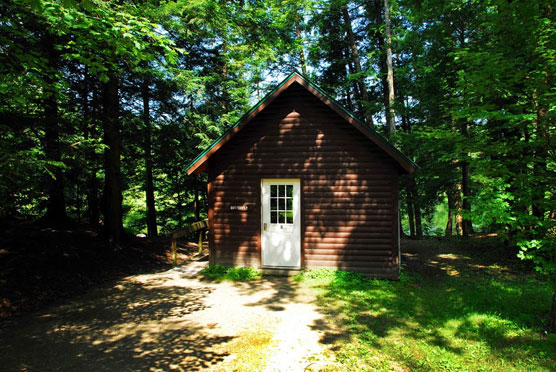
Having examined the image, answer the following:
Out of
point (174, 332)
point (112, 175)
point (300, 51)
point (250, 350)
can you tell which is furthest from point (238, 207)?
point (300, 51)

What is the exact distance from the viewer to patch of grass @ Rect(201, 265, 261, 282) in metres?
8.48

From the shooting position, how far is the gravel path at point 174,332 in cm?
429

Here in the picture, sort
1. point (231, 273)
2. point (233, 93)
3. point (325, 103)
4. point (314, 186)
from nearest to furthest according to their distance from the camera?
point (325, 103), point (314, 186), point (231, 273), point (233, 93)

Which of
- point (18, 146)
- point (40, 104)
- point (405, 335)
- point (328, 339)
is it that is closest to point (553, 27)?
point (405, 335)

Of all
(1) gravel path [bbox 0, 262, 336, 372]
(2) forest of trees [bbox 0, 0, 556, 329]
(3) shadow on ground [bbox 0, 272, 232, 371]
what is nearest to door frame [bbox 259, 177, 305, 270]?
(1) gravel path [bbox 0, 262, 336, 372]

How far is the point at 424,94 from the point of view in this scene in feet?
39.8

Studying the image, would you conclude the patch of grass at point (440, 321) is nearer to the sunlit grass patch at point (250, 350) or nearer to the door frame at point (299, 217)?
the door frame at point (299, 217)

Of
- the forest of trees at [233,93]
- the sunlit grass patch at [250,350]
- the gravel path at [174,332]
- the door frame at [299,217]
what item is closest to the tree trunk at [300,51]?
the forest of trees at [233,93]

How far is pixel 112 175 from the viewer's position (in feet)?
33.7

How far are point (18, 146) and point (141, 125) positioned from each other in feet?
14.7

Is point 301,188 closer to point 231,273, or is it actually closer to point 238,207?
point 238,207

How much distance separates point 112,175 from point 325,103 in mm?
7619

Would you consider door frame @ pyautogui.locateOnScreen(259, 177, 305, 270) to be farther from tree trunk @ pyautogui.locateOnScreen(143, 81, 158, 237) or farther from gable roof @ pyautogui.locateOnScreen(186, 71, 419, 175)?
tree trunk @ pyautogui.locateOnScreen(143, 81, 158, 237)

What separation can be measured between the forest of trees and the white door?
419 cm
